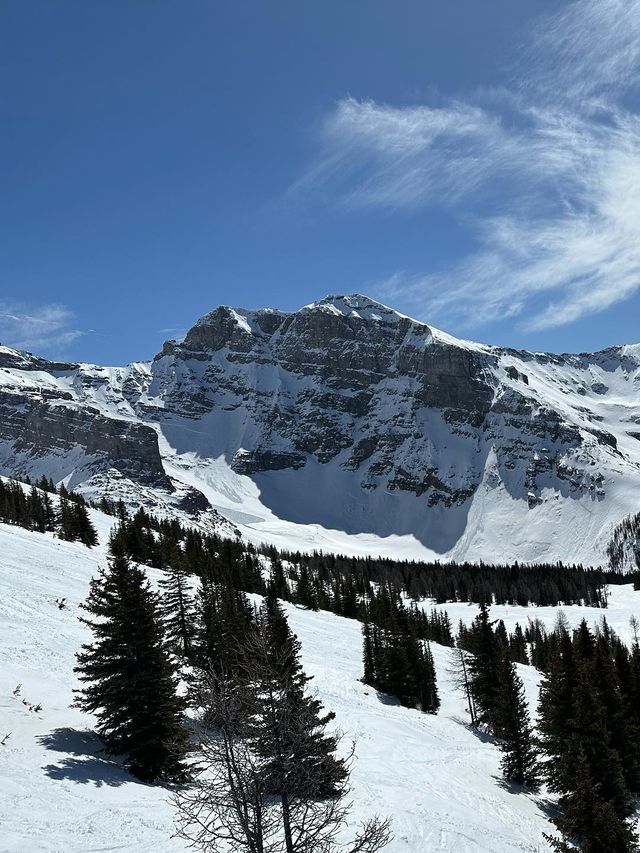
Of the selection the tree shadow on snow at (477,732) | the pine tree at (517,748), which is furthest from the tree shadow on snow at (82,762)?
the tree shadow on snow at (477,732)

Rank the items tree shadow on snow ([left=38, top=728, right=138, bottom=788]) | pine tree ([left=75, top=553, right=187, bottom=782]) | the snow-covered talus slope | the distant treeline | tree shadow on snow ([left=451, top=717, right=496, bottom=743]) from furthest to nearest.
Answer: the distant treeline < tree shadow on snow ([left=451, top=717, right=496, bottom=743]) < pine tree ([left=75, top=553, right=187, bottom=782]) < tree shadow on snow ([left=38, top=728, right=138, bottom=788]) < the snow-covered talus slope

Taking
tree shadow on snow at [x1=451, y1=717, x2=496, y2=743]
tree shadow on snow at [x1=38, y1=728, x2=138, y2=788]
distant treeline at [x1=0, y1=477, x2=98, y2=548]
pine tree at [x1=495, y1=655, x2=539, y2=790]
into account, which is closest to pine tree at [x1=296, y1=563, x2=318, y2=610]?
distant treeline at [x1=0, y1=477, x2=98, y2=548]

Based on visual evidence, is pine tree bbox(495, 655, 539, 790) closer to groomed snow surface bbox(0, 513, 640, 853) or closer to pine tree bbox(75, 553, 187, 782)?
groomed snow surface bbox(0, 513, 640, 853)

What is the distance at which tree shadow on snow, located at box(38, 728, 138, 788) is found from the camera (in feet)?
57.5

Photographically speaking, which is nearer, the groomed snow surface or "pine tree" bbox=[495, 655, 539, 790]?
the groomed snow surface

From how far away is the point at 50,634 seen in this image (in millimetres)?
33688

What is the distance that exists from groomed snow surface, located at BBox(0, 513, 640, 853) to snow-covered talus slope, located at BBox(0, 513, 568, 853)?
2.1 inches

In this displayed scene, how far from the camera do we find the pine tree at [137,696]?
19703 mm

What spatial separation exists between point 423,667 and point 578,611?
3832 inches

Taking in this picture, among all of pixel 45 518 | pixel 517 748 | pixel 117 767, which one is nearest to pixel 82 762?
pixel 117 767

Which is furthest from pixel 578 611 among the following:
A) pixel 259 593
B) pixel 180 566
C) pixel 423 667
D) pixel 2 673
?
pixel 2 673

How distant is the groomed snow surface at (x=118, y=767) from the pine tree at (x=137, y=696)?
33.9 inches

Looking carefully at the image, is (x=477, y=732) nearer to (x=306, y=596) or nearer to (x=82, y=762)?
(x=82, y=762)

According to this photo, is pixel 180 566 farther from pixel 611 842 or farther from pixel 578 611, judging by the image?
pixel 578 611
